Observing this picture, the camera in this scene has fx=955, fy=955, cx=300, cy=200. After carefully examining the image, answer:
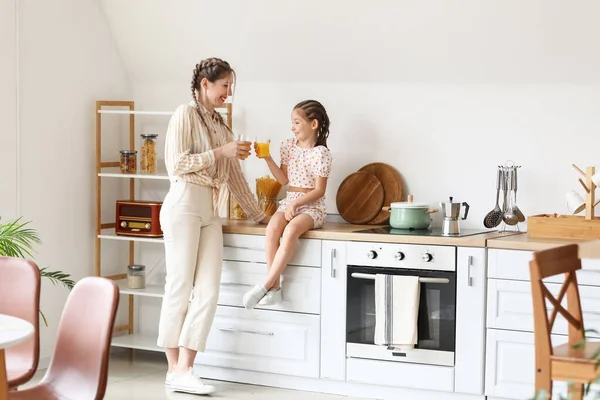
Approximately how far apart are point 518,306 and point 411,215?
0.72 metres

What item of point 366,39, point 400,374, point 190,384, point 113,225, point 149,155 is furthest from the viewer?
point 113,225

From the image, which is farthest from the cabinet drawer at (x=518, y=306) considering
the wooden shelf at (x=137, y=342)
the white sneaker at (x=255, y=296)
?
the wooden shelf at (x=137, y=342)

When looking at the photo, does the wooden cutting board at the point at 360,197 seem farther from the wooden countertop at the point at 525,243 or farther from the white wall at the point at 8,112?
the white wall at the point at 8,112

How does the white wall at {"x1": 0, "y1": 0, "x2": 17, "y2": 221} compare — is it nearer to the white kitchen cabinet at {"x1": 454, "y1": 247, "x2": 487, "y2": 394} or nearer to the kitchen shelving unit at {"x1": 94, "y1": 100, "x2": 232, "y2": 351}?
the kitchen shelving unit at {"x1": 94, "y1": 100, "x2": 232, "y2": 351}

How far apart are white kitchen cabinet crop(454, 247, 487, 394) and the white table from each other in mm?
2157

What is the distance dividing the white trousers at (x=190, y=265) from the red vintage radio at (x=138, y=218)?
1.74 ft

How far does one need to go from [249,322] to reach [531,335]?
4.67 ft

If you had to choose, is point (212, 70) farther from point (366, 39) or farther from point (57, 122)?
point (57, 122)

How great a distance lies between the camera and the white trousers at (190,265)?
459 cm

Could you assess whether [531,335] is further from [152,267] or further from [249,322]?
[152,267]

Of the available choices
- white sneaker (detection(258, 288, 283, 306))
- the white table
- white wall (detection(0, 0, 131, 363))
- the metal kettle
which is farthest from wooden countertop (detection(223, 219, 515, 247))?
the white table

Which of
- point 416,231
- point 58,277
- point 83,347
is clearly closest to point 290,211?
point 416,231

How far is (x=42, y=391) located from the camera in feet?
10.4

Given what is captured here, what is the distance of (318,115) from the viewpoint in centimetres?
480
